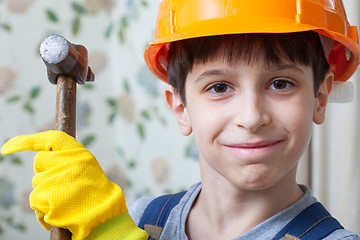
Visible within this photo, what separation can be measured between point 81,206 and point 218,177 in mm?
324

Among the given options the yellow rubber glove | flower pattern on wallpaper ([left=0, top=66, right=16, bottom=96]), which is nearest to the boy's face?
the yellow rubber glove

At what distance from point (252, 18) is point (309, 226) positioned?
1.35ft

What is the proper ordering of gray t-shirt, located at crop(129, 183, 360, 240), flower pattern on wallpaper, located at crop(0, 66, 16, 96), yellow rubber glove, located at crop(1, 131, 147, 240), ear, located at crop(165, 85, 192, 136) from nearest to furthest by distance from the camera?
yellow rubber glove, located at crop(1, 131, 147, 240), gray t-shirt, located at crop(129, 183, 360, 240), ear, located at crop(165, 85, 192, 136), flower pattern on wallpaper, located at crop(0, 66, 16, 96)

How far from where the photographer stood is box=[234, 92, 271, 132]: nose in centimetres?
76

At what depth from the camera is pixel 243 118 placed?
771 mm

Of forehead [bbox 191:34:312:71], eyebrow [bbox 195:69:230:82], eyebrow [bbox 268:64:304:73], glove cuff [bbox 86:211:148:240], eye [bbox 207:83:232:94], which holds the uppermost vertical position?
forehead [bbox 191:34:312:71]

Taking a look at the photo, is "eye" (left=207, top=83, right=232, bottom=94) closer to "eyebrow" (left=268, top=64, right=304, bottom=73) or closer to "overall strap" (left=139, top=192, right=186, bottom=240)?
"eyebrow" (left=268, top=64, right=304, bottom=73)

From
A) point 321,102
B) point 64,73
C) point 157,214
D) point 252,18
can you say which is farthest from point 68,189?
point 321,102

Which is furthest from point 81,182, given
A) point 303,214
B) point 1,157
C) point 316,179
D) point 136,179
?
point 136,179

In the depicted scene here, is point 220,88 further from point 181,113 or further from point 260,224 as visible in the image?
point 260,224

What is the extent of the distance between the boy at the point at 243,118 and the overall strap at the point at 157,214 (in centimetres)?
16

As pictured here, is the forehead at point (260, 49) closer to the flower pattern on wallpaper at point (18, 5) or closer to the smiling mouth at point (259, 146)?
the smiling mouth at point (259, 146)

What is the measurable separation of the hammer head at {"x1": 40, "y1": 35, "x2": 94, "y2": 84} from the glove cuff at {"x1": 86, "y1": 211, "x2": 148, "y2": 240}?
0.90ft

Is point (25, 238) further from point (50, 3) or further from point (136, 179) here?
point (50, 3)
